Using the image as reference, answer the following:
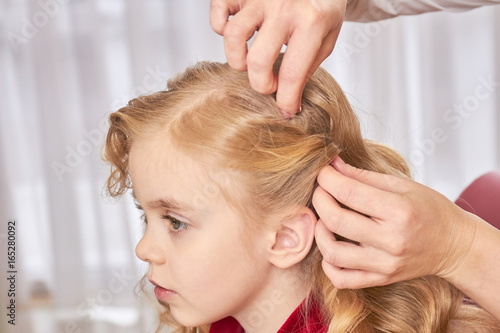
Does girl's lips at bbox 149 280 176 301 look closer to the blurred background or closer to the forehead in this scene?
the forehead

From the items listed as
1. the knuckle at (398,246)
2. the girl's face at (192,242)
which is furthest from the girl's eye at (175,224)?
the knuckle at (398,246)

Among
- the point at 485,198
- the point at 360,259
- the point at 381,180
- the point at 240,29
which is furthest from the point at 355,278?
the point at 485,198

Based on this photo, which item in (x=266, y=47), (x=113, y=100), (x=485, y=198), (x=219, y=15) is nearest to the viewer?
(x=266, y=47)

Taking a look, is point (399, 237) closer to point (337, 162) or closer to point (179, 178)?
point (337, 162)

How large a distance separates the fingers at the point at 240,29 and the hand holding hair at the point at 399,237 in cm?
23

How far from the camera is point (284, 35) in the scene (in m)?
0.81

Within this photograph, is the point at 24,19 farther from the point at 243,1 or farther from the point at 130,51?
the point at 243,1

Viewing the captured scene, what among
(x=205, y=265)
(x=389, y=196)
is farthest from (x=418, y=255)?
(x=205, y=265)

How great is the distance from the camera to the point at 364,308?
1.04 m

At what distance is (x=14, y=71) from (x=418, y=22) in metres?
1.69

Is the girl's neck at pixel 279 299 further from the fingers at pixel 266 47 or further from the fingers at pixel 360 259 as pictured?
the fingers at pixel 266 47

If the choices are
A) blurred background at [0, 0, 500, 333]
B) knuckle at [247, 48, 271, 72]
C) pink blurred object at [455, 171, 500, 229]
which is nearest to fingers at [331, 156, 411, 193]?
knuckle at [247, 48, 271, 72]

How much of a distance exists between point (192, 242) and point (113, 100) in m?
1.72

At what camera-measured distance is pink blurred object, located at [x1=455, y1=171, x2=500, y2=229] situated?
4.39 ft
